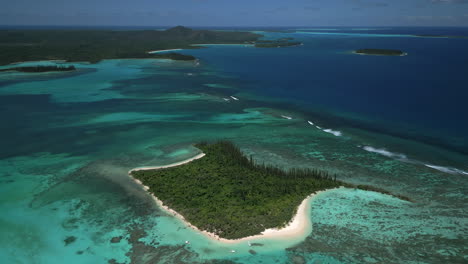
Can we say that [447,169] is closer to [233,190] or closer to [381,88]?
[233,190]

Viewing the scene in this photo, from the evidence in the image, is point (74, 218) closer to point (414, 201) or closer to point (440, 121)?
point (414, 201)

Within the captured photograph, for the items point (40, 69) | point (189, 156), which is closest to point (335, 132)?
point (189, 156)

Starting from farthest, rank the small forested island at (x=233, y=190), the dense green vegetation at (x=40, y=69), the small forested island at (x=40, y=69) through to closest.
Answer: the dense green vegetation at (x=40, y=69)
the small forested island at (x=40, y=69)
the small forested island at (x=233, y=190)

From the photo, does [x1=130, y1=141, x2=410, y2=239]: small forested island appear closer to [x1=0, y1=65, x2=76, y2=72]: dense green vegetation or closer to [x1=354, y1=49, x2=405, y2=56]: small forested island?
[x1=0, y1=65, x2=76, y2=72]: dense green vegetation

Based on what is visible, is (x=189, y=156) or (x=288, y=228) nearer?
(x=288, y=228)

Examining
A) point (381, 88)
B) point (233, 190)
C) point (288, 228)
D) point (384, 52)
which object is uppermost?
point (384, 52)

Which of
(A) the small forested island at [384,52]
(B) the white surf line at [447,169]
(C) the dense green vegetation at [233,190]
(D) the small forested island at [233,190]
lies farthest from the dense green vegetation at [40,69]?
(A) the small forested island at [384,52]

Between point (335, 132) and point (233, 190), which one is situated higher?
point (335, 132)

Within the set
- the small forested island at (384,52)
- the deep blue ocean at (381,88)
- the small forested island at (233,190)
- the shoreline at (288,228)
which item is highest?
the small forested island at (384,52)

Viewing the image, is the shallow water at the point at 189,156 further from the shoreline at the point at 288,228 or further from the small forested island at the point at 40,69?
the small forested island at the point at 40,69

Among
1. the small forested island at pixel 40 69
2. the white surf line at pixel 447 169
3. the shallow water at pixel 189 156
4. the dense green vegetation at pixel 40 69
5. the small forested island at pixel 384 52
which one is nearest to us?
the shallow water at pixel 189 156
